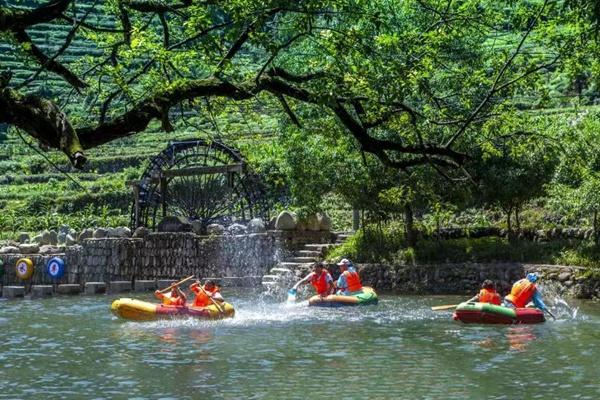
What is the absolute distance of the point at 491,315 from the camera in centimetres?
2097

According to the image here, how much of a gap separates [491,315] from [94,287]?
53.7 ft

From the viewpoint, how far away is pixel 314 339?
63.6 feet

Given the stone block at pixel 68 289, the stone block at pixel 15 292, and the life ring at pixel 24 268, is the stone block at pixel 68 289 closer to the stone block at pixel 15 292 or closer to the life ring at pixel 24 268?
the stone block at pixel 15 292

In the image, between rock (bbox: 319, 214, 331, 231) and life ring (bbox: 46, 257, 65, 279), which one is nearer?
life ring (bbox: 46, 257, 65, 279)

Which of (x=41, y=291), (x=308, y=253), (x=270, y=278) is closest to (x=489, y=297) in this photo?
(x=270, y=278)

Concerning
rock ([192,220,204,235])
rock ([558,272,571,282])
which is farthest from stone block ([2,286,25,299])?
rock ([558,272,571,282])

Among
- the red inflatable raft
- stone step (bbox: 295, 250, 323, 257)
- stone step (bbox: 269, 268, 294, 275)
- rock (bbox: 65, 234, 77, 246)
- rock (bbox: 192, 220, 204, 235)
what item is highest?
rock (bbox: 192, 220, 204, 235)

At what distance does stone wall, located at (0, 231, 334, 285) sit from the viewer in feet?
113

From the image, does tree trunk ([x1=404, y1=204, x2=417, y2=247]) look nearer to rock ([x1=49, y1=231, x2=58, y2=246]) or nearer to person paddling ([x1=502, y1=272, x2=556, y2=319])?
person paddling ([x1=502, y1=272, x2=556, y2=319])

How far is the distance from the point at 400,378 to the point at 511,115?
→ 4921 mm

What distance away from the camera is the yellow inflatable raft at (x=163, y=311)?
2244 cm

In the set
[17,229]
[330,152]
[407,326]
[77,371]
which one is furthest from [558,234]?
[17,229]

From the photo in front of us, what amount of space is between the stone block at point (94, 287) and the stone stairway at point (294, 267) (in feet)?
18.2

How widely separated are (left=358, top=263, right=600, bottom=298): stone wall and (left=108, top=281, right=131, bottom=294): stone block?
8.46 meters
